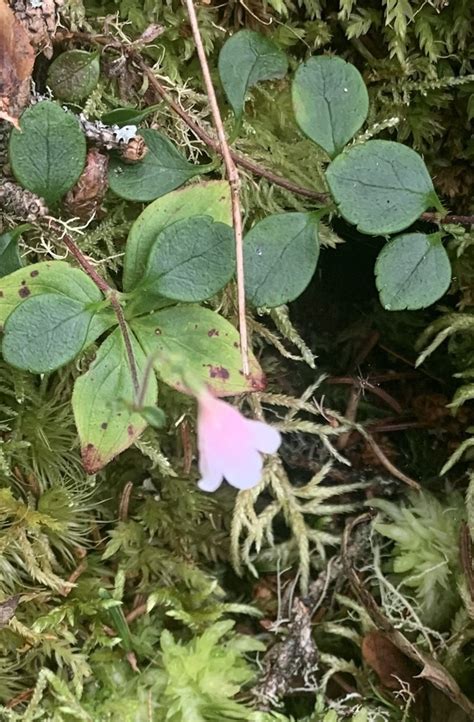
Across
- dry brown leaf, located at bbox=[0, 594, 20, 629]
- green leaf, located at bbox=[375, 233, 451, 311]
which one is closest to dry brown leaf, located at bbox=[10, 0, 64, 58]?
green leaf, located at bbox=[375, 233, 451, 311]

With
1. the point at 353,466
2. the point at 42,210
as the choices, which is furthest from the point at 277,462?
the point at 42,210

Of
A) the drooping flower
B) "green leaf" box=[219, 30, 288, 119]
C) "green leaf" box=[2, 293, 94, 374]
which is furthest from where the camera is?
"green leaf" box=[219, 30, 288, 119]

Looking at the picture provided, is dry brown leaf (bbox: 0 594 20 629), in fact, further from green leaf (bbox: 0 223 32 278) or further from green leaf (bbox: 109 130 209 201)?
green leaf (bbox: 109 130 209 201)

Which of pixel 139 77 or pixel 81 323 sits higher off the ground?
pixel 139 77

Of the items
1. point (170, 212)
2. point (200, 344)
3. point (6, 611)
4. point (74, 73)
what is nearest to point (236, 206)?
point (170, 212)

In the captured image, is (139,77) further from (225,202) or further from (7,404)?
(7,404)

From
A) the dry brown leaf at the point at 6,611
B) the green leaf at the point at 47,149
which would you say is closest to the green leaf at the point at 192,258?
the green leaf at the point at 47,149

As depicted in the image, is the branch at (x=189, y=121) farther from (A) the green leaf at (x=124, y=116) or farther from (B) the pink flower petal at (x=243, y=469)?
(B) the pink flower petal at (x=243, y=469)
